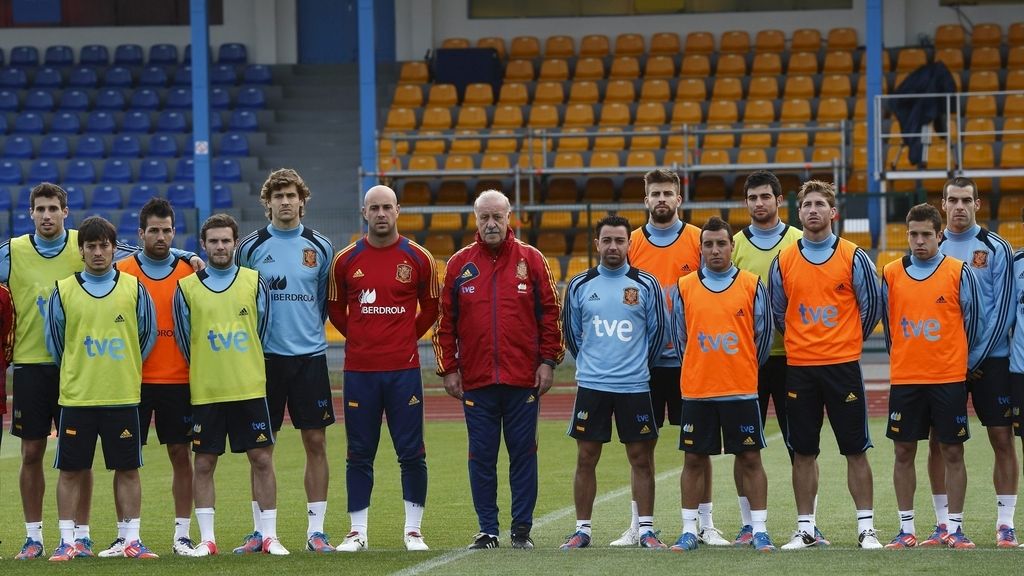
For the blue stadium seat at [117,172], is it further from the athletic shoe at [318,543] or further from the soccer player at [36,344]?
the athletic shoe at [318,543]

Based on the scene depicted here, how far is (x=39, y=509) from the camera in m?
8.40

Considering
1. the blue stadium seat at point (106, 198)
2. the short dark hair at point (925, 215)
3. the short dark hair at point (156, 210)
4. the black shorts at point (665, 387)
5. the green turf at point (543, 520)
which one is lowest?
the green turf at point (543, 520)

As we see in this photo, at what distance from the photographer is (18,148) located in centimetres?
2683

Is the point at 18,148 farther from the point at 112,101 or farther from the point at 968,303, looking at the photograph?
the point at 968,303

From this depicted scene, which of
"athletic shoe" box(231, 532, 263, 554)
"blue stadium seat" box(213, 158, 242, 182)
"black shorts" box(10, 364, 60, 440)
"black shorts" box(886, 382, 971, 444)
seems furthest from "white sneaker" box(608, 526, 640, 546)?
"blue stadium seat" box(213, 158, 242, 182)

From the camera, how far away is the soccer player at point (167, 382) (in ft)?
27.1

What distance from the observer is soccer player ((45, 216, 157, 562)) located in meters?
7.98

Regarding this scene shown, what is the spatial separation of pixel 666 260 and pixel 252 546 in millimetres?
2884

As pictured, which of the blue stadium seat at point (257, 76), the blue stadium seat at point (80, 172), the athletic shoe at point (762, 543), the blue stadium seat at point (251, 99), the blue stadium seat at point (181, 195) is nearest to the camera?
the athletic shoe at point (762, 543)

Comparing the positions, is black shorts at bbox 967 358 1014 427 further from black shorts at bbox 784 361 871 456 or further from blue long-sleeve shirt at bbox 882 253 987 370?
black shorts at bbox 784 361 871 456

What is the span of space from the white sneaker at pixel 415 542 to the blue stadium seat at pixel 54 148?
20375 mm

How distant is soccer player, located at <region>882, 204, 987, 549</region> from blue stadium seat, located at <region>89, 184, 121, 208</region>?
19.3 metres

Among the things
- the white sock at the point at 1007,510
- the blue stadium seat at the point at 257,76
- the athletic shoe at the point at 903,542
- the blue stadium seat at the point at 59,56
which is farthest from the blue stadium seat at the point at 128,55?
the white sock at the point at 1007,510

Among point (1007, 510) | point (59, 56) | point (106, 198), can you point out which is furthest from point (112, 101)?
point (1007, 510)
